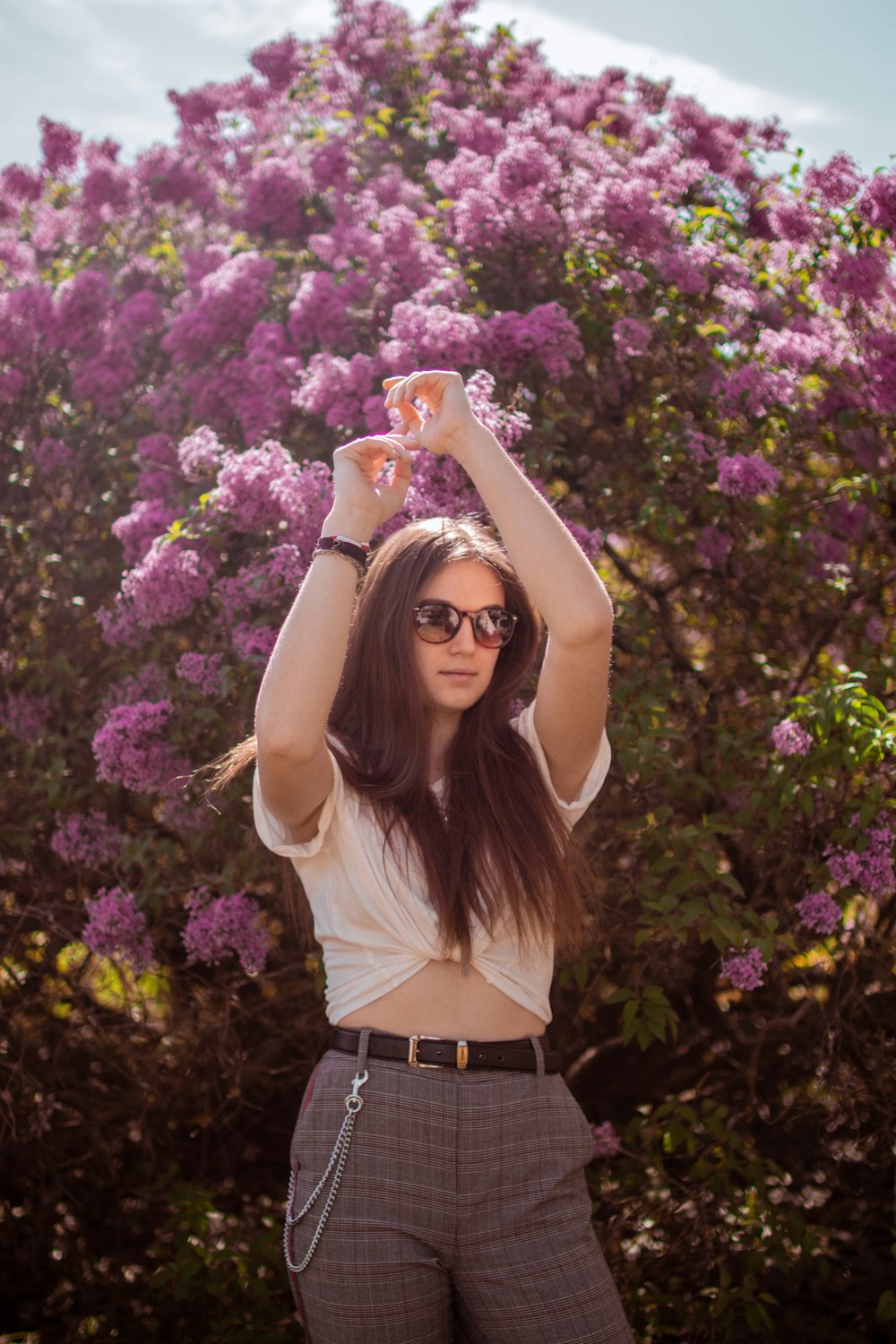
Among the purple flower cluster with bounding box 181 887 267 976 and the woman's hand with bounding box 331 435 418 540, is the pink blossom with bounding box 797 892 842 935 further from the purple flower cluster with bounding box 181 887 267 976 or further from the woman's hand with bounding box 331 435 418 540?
the woman's hand with bounding box 331 435 418 540

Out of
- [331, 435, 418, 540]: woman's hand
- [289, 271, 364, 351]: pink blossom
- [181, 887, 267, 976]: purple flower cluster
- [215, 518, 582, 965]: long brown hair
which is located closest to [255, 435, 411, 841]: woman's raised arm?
[331, 435, 418, 540]: woman's hand

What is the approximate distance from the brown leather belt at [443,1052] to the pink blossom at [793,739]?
49.0 inches

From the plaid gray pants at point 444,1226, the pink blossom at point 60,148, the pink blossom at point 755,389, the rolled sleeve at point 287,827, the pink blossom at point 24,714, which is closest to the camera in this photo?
the plaid gray pants at point 444,1226

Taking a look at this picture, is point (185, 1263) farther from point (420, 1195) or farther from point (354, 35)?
point (354, 35)

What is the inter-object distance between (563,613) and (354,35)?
3557 millimetres

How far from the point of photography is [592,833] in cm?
305

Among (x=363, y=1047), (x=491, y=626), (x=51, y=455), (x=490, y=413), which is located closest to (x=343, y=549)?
(x=491, y=626)

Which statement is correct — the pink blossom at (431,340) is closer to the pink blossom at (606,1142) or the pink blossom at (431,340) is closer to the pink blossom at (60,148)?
the pink blossom at (606,1142)

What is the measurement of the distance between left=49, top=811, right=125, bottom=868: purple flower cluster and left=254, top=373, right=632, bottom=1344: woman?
1.52 meters

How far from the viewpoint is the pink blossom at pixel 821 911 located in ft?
9.23

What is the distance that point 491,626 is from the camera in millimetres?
1883

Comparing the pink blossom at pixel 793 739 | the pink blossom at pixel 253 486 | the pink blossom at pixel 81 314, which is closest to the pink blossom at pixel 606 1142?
the pink blossom at pixel 793 739

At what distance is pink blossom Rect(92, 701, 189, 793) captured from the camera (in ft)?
9.41

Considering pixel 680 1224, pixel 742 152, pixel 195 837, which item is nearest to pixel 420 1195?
pixel 195 837
